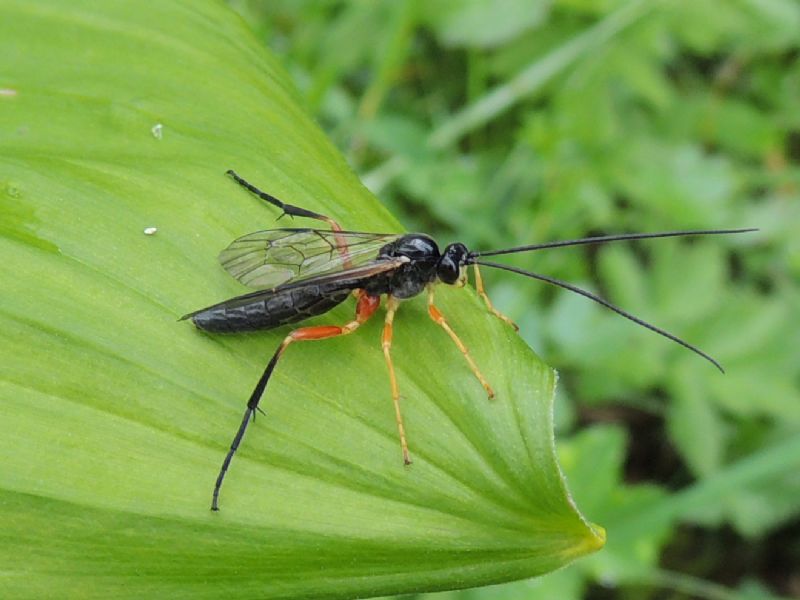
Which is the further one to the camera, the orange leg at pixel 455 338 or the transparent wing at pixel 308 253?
the transparent wing at pixel 308 253

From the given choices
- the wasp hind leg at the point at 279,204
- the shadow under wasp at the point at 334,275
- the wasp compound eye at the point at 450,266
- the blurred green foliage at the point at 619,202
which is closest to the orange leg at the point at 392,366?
the shadow under wasp at the point at 334,275

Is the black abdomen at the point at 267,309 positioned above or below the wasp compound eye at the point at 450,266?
below

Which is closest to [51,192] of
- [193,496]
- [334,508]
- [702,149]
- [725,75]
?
[193,496]

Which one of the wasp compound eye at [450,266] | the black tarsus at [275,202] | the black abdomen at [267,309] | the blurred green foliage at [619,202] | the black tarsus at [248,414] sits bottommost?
the black tarsus at [248,414]

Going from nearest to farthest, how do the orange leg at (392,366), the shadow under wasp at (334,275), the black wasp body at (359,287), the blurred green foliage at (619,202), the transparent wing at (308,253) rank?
the orange leg at (392,366)
the shadow under wasp at (334,275)
the black wasp body at (359,287)
the transparent wing at (308,253)
the blurred green foliage at (619,202)

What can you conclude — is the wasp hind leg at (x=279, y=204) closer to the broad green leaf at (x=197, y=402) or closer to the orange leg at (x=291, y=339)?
the broad green leaf at (x=197, y=402)

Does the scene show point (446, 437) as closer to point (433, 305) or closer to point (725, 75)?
point (433, 305)
